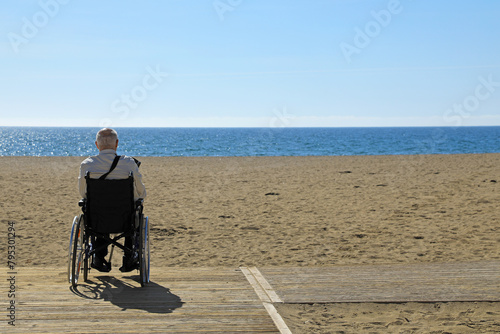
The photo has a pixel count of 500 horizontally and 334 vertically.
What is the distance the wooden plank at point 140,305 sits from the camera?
3260 mm

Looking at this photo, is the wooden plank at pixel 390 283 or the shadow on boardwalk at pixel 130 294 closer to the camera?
the shadow on boardwalk at pixel 130 294

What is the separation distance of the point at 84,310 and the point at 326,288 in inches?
73.2

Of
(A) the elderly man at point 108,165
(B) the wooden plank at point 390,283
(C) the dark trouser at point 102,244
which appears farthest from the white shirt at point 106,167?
(B) the wooden plank at point 390,283

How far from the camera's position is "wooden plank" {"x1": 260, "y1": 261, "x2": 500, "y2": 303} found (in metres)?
4.05

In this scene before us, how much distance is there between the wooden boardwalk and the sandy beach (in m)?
0.24

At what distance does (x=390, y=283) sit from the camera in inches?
174

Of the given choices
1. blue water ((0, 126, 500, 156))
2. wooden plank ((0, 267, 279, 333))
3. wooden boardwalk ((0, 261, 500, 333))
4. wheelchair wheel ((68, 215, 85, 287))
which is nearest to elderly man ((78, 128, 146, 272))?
wheelchair wheel ((68, 215, 85, 287))

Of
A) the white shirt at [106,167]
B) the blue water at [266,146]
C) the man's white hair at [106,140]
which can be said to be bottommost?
the blue water at [266,146]

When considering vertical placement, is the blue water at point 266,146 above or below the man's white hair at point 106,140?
below

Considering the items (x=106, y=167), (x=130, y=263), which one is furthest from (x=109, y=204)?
(x=130, y=263)

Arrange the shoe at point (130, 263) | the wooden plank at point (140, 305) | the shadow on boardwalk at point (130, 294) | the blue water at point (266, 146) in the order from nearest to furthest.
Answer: the wooden plank at point (140, 305)
the shadow on boardwalk at point (130, 294)
the shoe at point (130, 263)
the blue water at point (266, 146)

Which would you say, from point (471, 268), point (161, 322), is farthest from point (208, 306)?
point (471, 268)

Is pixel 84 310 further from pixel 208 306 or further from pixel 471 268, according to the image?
pixel 471 268

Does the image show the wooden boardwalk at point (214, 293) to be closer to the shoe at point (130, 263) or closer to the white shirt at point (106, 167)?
the shoe at point (130, 263)
